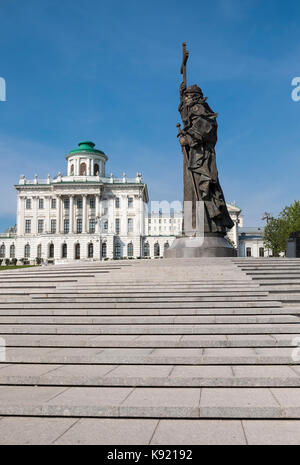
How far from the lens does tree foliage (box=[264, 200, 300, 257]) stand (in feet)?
166

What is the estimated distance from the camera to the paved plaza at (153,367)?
167 inches

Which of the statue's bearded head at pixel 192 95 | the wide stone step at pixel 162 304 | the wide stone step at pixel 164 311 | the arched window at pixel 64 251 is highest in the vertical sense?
the statue's bearded head at pixel 192 95

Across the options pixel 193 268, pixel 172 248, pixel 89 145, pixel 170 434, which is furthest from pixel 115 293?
pixel 89 145

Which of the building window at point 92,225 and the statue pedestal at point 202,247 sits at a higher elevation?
the building window at point 92,225

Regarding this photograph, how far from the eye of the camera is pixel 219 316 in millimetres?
8789

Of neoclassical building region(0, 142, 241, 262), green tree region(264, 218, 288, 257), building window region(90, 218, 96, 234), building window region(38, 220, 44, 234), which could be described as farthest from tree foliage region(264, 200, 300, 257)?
building window region(38, 220, 44, 234)

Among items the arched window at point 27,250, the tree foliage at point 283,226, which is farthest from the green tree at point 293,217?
the arched window at point 27,250

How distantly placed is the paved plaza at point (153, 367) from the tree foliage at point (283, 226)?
1644 inches

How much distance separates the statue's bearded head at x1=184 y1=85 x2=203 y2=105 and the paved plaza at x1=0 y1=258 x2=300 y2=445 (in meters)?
11.5

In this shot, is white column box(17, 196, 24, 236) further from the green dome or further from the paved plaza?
the paved plaza

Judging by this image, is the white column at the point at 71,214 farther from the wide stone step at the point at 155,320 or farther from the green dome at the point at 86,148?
the wide stone step at the point at 155,320

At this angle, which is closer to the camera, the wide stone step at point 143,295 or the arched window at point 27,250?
the wide stone step at point 143,295

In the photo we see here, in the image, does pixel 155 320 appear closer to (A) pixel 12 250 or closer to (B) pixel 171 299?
(B) pixel 171 299

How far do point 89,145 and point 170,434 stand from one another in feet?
302
